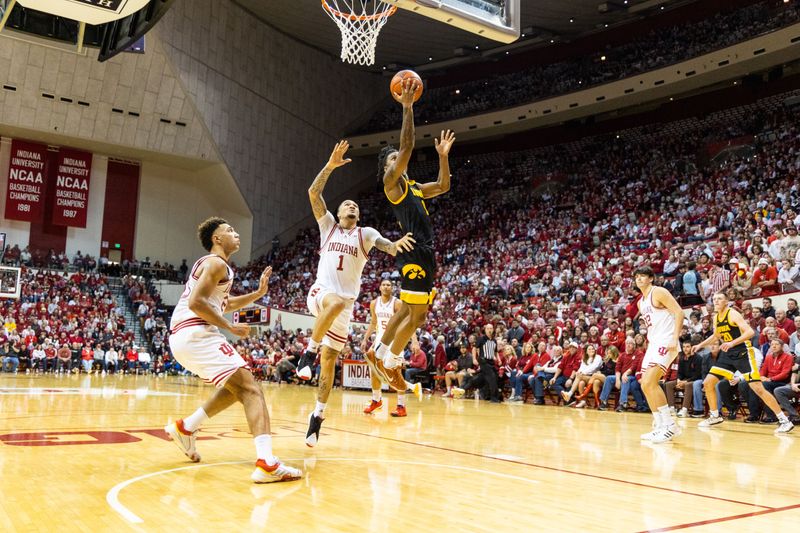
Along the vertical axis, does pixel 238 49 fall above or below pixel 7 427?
above

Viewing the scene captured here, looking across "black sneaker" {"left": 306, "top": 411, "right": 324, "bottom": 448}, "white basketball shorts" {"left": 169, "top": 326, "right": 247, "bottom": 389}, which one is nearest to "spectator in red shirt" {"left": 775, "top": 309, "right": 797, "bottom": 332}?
"black sneaker" {"left": 306, "top": 411, "right": 324, "bottom": 448}

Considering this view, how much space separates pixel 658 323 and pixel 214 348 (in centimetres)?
521

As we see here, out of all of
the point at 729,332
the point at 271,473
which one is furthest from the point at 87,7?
the point at 729,332

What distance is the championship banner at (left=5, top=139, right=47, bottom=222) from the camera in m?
30.1

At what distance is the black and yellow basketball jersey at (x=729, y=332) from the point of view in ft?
31.0

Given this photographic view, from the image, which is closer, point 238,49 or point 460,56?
point 238,49

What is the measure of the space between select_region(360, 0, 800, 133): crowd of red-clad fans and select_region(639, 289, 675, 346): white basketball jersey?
61.3 ft

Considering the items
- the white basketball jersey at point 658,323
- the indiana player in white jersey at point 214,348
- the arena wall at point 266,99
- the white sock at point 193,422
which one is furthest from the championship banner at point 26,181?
the white basketball jersey at point 658,323

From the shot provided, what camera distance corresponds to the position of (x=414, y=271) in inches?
283

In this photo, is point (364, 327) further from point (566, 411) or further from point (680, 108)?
point (680, 108)

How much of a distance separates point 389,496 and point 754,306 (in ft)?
36.9

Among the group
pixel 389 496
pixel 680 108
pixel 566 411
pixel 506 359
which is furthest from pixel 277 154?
pixel 389 496

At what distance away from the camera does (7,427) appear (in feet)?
22.7

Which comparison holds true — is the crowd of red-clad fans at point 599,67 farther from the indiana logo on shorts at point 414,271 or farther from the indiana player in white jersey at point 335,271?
the indiana player in white jersey at point 335,271
